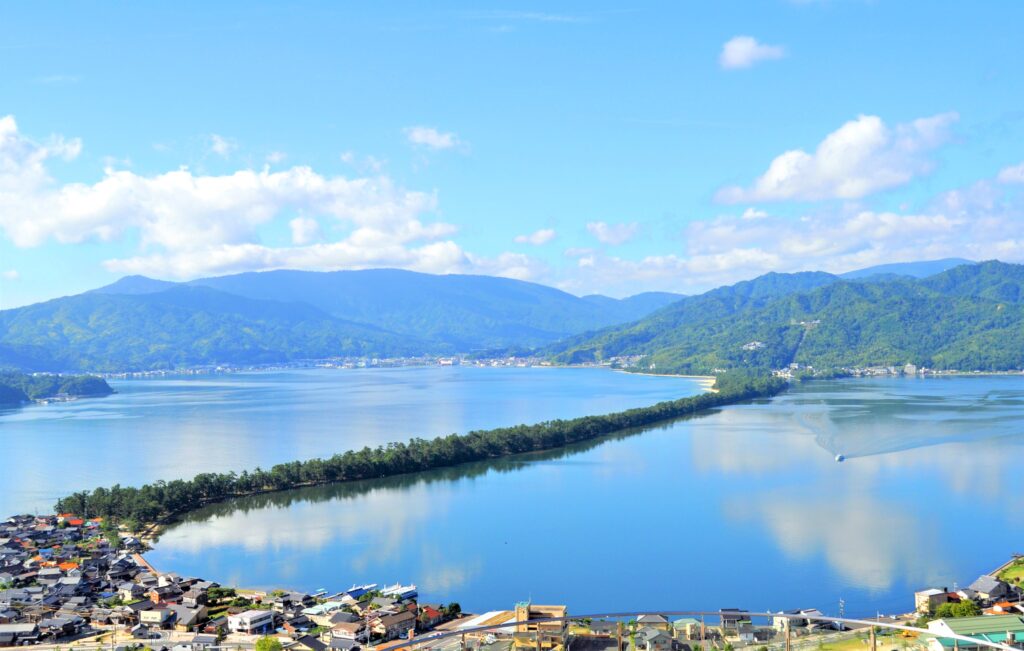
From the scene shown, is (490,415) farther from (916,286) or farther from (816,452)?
(916,286)

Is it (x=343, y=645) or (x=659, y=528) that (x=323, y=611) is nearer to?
(x=343, y=645)

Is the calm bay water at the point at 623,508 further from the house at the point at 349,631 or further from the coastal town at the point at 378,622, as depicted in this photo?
the house at the point at 349,631

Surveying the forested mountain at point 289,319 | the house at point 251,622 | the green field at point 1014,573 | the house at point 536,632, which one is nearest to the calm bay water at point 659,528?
the green field at point 1014,573

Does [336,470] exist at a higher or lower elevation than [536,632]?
higher

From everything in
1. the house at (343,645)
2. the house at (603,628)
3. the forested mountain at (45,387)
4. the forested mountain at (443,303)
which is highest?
the forested mountain at (443,303)

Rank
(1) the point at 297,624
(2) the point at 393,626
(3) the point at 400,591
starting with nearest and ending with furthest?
(2) the point at 393,626
(1) the point at 297,624
(3) the point at 400,591

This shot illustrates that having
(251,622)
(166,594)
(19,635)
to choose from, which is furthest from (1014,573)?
(19,635)

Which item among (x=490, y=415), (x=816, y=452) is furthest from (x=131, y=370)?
(x=816, y=452)
